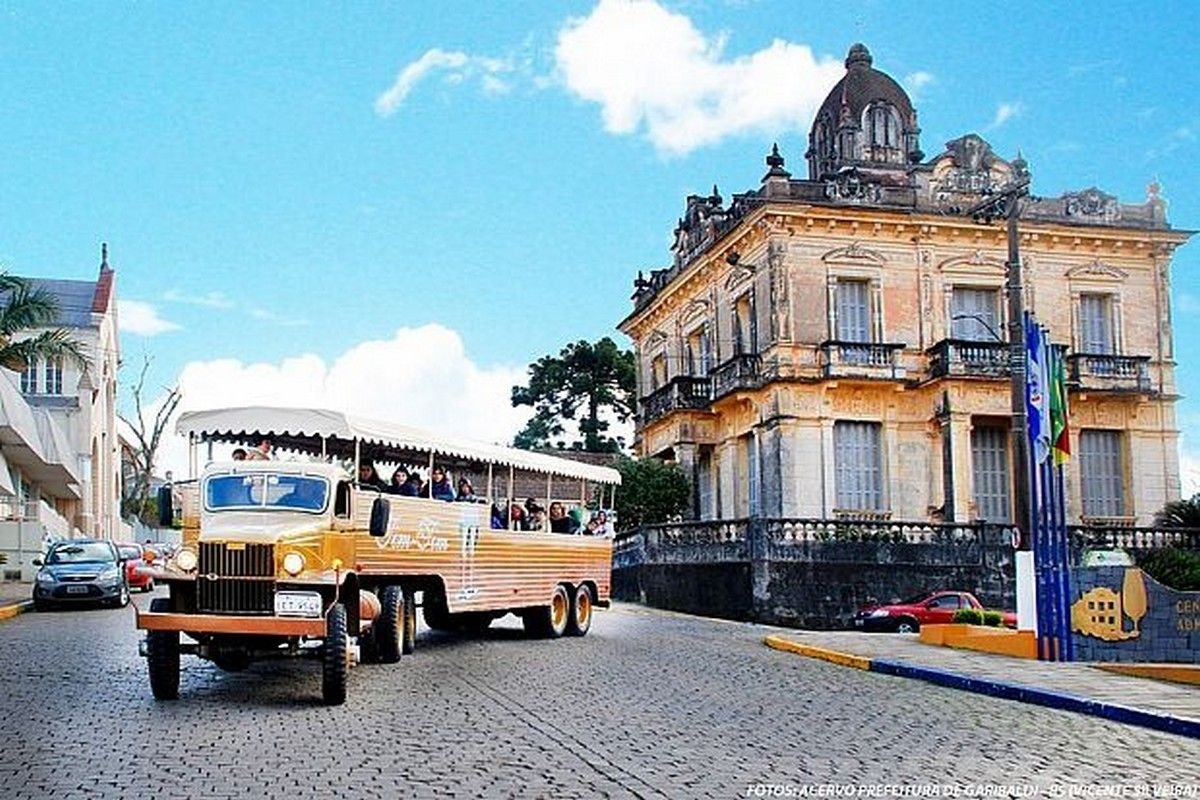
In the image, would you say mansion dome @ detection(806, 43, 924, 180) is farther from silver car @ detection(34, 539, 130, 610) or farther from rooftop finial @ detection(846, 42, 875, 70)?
silver car @ detection(34, 539, 130, 610)

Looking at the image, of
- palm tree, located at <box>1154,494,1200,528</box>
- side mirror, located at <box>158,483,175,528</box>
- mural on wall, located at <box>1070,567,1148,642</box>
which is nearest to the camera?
side mirror, located at <box>158,483,175,528</box>

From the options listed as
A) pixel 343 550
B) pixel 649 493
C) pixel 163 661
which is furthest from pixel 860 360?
pixel 163 661

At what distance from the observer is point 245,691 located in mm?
14758

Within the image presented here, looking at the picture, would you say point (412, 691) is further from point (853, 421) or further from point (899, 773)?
point (853, 421)

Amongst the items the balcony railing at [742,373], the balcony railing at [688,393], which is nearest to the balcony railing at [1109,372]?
the balcony railing at [742,373]

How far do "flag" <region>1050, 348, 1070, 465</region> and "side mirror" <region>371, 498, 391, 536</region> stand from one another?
33.3 feet

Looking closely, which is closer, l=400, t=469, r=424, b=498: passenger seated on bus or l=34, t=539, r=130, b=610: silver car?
l=400, t=469, r=424, b=498: passenger seated on bus

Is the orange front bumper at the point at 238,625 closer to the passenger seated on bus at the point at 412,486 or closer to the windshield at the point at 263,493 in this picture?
the windshield at the point at 263,493

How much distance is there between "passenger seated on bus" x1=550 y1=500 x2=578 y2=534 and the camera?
23.8 meters

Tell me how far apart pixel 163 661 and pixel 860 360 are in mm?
26920

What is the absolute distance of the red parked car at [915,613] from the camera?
30.3 m

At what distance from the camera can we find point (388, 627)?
1767 cm

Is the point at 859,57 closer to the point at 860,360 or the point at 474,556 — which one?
the point at 860,360

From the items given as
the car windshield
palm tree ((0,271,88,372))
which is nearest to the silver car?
the car windshield
